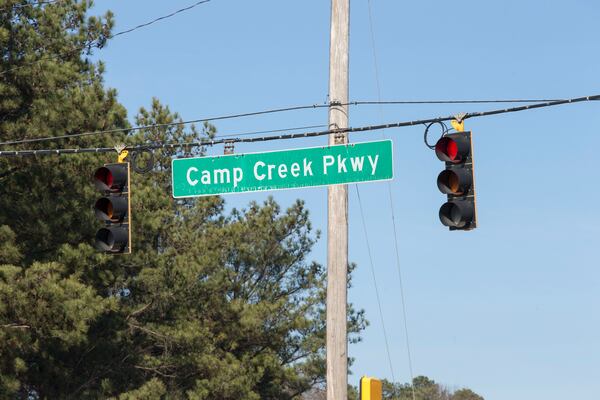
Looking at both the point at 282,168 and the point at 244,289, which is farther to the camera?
the point at 244,289

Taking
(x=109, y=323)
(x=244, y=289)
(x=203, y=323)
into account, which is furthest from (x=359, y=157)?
(x=244, y=289)

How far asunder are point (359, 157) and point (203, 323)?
27.9m

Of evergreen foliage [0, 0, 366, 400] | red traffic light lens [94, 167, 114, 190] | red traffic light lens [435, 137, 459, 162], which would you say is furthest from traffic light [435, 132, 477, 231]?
evergreen foliage [0, 0, 366, 400]

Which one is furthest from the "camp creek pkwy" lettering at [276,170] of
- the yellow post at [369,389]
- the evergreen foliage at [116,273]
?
the evergreen foliage at [116,273]

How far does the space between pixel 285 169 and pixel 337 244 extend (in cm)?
133

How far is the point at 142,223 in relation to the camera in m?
31.4

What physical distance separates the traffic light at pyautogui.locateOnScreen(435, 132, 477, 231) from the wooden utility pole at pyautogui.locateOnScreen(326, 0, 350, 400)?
2304 millimetres

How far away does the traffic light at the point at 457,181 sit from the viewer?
12969mm

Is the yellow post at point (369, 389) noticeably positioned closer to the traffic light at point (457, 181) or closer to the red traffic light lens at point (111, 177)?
the traffic light at point (457, 181)

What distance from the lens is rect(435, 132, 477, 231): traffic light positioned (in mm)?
12969

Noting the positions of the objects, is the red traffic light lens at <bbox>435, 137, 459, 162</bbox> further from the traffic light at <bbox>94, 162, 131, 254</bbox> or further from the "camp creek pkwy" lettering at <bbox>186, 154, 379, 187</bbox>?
the traffic light at <bbox>94, 162, 131, 254</bbox>

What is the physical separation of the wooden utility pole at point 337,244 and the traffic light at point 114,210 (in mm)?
2682

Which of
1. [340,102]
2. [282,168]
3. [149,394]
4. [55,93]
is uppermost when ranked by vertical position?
[55,93]

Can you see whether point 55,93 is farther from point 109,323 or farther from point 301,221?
point 301,221
